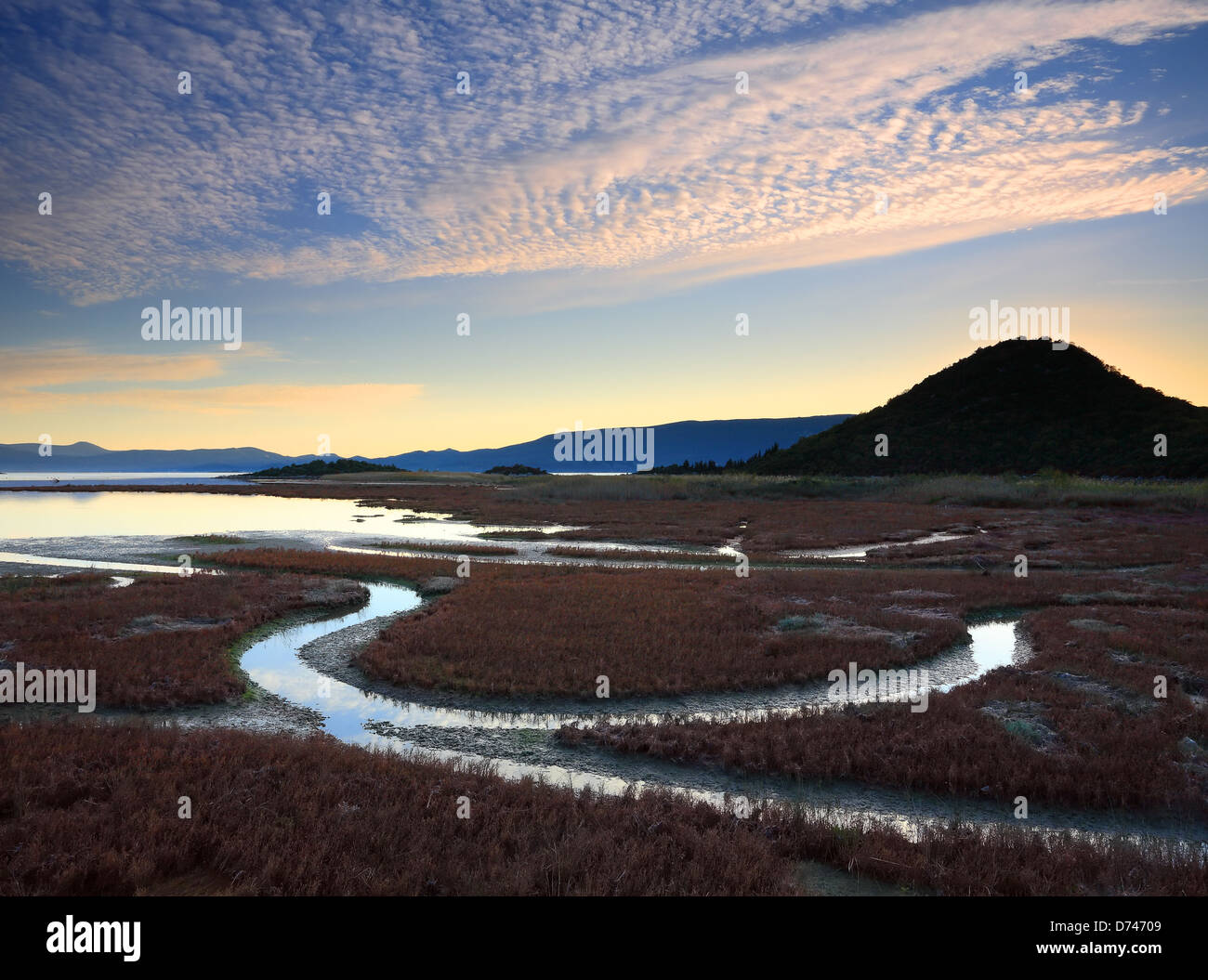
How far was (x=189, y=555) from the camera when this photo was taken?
145 ft

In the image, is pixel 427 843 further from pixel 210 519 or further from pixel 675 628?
pixel 210 519

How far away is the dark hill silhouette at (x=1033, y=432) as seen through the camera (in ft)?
468

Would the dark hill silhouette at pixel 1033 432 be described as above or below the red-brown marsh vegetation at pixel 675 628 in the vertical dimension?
above

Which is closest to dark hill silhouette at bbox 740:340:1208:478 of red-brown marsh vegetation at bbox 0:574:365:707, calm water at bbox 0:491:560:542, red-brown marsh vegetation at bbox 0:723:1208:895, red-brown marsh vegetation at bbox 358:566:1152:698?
calm water at bbox 0:491:560:542

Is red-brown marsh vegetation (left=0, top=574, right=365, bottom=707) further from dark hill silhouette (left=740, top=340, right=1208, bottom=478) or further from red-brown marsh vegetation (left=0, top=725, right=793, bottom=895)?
dark hill silhouette (left=740, top=340, right=1208, bottom=478)

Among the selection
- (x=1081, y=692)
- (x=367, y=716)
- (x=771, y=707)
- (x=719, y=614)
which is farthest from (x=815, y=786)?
(x=719, y=614)

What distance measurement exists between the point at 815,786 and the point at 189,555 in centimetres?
4428

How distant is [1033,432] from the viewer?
6570 inches

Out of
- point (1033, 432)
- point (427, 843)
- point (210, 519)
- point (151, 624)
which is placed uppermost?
point (1033, 432)

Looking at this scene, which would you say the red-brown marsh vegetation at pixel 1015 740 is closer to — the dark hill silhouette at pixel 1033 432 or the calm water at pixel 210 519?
the calm water at pixel 210 519

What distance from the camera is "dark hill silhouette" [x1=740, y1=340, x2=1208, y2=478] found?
143m

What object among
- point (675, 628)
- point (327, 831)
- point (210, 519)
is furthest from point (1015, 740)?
point (210, 519)

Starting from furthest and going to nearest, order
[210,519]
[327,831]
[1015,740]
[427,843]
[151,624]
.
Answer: [210,519]
[151,624]
[1015,740]
[327,831]
[427,843]

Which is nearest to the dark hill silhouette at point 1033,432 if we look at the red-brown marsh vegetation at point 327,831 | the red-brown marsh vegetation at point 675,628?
the red-brown marsh vegetation at point 675,628
